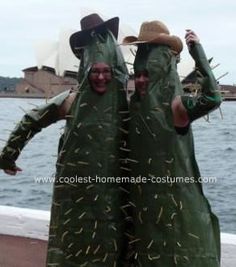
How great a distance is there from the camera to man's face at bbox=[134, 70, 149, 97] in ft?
10.3

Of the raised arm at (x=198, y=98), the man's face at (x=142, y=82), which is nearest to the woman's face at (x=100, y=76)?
the man's face at (x=142, y=82)

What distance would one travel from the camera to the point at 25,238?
5355 millimetres

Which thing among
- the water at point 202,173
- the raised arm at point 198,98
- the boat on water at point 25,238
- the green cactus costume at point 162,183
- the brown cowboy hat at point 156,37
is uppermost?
the brown cowboy hat at point 156,37

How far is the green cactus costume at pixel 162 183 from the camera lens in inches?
122

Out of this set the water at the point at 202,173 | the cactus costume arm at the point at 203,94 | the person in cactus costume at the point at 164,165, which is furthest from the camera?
the water at the point at 202,173

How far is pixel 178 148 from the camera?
10.2ft

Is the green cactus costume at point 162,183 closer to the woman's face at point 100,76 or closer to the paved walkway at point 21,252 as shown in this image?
the woman's face at point 100,76

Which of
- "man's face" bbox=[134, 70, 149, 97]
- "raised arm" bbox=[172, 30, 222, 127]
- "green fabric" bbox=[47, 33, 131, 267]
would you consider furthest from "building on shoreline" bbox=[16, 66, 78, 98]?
"raised arm" bbox=[172, 30, 222, 127]

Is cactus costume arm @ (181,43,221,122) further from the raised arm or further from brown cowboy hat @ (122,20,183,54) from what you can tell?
brown cowboy hat @ (122,20,183,54)

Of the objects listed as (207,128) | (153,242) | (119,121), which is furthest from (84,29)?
(207,128)

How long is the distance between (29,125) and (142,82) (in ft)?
2.13

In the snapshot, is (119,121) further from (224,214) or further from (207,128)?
(207,128)

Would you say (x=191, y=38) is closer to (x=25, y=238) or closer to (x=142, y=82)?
(x=142, y=82)

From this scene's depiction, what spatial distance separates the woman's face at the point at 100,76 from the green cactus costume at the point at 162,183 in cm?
15
